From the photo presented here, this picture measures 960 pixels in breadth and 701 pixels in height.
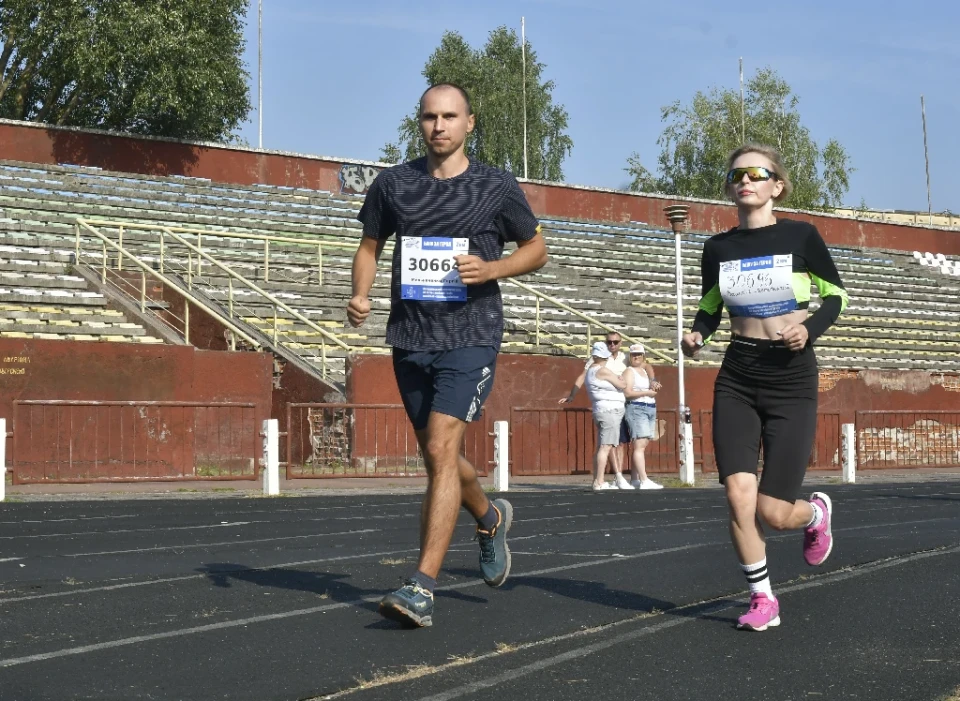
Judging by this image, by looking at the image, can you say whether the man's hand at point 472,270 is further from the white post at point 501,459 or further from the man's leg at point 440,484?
the white post at point 501,459

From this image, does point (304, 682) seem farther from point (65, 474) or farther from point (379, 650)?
point (65, 474)

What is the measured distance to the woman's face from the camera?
21.1 feet

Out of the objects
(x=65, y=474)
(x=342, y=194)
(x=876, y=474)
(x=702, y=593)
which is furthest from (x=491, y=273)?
(x=342, y=194)

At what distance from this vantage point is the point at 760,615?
6031 mm

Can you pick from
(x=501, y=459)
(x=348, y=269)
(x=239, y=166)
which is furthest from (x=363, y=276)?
(x=239, y=166)

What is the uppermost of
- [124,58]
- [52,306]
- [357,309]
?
[124,58]

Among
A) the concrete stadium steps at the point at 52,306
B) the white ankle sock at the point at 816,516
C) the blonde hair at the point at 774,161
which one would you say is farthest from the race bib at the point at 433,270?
the concrete stadium steps at the point at 52,306

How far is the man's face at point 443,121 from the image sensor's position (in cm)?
632

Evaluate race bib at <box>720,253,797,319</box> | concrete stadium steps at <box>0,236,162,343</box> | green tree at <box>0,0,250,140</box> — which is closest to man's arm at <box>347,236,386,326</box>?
race bib at <box>720,253,797,319</box>

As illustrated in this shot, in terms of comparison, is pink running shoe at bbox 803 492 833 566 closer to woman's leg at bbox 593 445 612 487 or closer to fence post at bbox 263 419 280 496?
fence post at bbox 263 419 280 496

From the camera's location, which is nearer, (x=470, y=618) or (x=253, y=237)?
(x=470, y=618)

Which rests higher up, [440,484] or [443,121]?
[443,121]

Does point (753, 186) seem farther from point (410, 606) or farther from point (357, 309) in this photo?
point (410, 606)

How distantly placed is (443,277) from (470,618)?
1.48 metres
